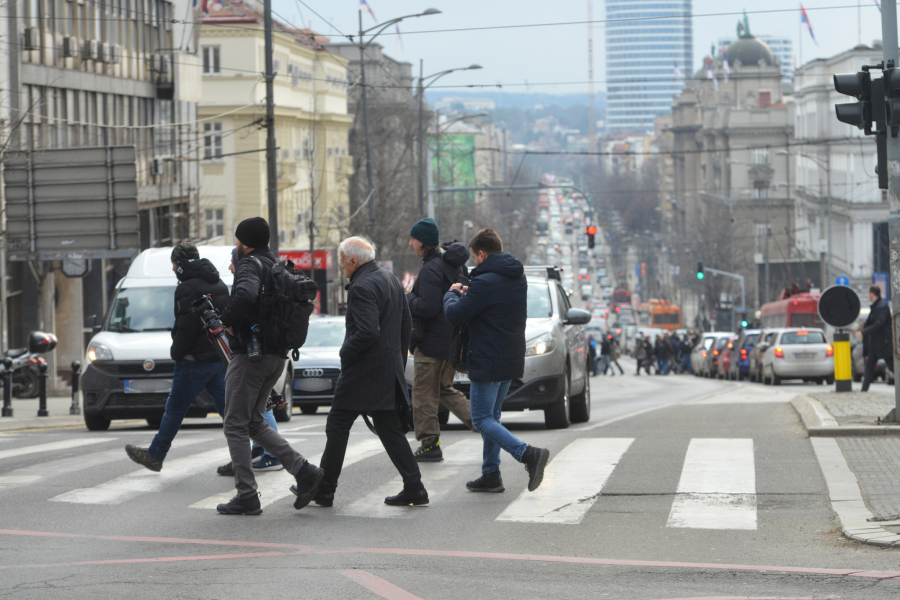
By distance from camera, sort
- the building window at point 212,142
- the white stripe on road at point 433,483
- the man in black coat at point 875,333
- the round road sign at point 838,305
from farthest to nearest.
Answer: the building window at point 212,142
the man in black coat at point 875,333
the round road sign at point 838,305
the white stripe on road at point 433,483

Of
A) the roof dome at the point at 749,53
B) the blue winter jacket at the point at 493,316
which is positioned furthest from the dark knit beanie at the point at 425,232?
the roof dome at the point at 749,53

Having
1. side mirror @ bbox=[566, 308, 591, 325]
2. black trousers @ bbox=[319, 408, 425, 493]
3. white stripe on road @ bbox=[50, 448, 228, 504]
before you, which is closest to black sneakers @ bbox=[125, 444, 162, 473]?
white stripe on road @ bbox=[50, 448, 228, 504]

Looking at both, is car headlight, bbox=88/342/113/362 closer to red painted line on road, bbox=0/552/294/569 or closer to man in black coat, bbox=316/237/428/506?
man in black coat, bbox=316/237/428/506

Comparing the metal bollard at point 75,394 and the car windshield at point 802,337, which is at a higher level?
the metal bollard at point 75,394

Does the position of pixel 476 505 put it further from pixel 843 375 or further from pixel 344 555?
pixel 843 375

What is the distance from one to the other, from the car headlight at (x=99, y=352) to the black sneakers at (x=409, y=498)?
7.50m

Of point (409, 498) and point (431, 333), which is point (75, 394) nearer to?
point (431, 333)

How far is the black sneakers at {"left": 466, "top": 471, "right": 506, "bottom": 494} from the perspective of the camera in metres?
9.79

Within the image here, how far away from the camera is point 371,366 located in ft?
29.1


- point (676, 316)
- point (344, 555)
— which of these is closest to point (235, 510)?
point (344, 555)

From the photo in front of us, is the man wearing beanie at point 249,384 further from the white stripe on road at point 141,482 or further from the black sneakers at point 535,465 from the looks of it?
the black sneakers at point 535,465

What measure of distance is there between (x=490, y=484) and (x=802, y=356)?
2512 cm

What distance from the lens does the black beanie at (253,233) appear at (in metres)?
9.04

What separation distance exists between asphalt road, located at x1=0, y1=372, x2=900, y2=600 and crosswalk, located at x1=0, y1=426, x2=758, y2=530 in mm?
22
